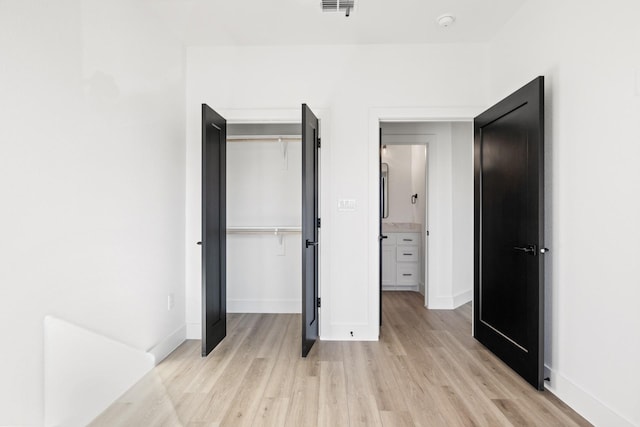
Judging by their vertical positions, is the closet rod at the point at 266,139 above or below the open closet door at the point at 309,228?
above

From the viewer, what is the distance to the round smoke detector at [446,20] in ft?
9.00

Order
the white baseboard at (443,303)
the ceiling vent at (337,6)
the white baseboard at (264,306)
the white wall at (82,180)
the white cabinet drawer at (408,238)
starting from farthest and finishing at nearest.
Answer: the white cabinet drawer at (408,238)
the white baseboard at (443,303)
the white baseboard at (264,306)
the ceiling vent at (337,6)
the white wall at (82,180)

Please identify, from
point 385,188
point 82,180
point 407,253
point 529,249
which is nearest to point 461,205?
point 407,253

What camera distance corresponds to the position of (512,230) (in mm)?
2541

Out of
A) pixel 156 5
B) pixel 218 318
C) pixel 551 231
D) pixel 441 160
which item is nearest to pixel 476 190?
pixel 551 231

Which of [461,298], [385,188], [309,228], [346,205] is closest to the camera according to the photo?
[309,228]

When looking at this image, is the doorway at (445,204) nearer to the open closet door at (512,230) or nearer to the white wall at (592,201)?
the open closet door at (512,230)

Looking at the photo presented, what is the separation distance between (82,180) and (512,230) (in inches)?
109

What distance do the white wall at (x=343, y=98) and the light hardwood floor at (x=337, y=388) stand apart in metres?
0.46

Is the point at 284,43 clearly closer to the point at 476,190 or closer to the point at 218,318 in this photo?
the point at 476,190

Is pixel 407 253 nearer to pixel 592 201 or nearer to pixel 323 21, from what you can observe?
pixel 592 201

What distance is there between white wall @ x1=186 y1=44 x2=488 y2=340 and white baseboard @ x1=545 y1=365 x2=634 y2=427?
4.54ft

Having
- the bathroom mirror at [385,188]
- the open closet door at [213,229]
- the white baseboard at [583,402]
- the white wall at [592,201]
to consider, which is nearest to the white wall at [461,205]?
the bathroom mirror at [385,188]

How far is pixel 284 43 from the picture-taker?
321 centimetres
